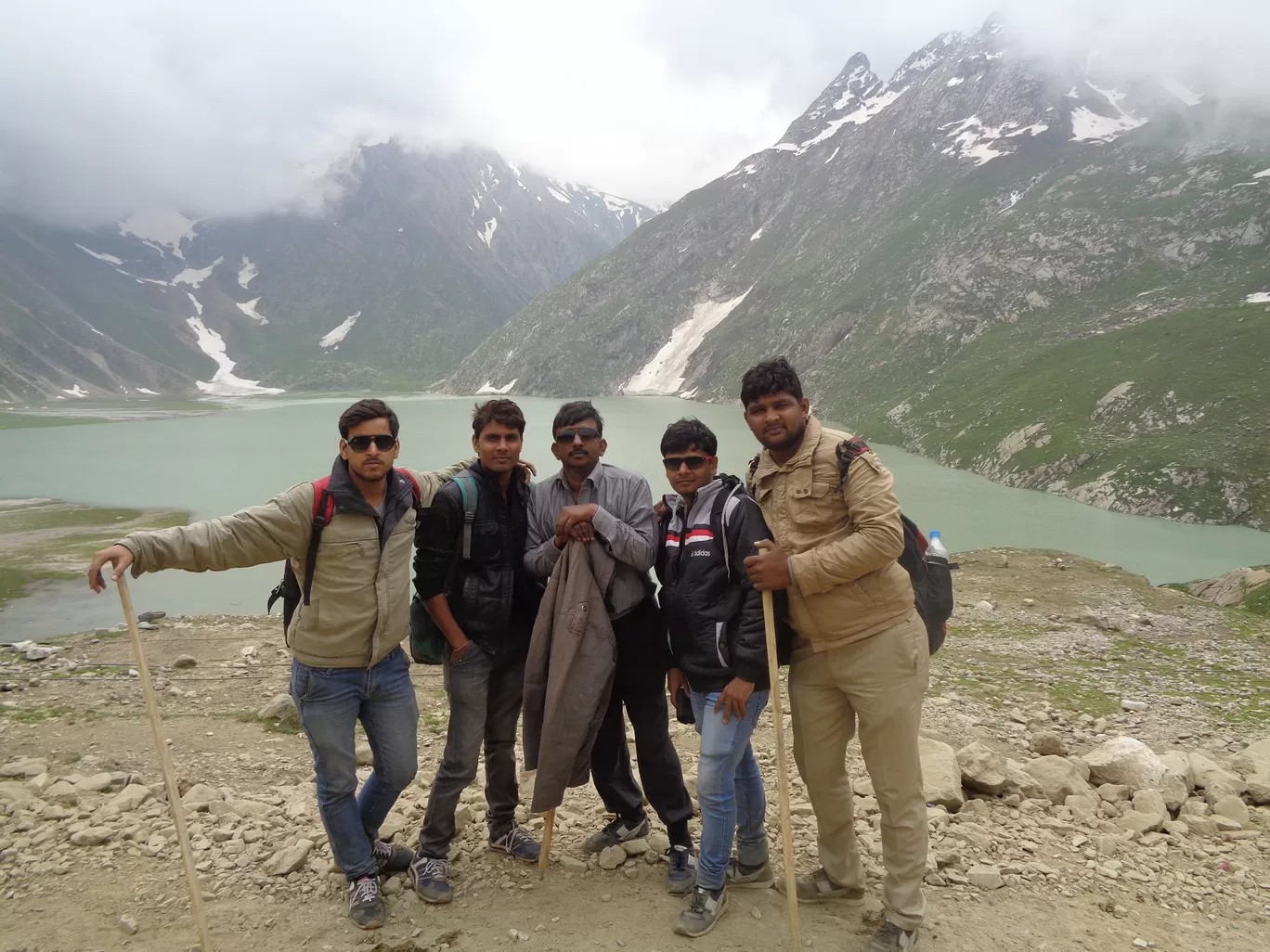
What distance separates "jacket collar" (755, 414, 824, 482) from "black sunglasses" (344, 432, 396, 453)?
7.35ft

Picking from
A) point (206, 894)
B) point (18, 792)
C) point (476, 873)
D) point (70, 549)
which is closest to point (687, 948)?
point (476, 873)

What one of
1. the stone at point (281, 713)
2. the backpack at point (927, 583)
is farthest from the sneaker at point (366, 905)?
the stone at point (281, 713)

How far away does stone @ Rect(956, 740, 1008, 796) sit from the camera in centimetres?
624

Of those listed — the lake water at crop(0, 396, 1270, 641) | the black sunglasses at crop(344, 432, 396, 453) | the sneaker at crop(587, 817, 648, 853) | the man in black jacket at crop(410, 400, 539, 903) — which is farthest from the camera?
the lake water at crop(0, 396, 1270, 641)

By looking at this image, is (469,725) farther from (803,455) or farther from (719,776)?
(803,455)

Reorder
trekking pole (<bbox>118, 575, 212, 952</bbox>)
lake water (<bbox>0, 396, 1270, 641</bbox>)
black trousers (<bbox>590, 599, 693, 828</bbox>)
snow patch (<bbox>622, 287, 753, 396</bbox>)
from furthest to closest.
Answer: snow patch (<bbox>622, 287, 753, 396</bbox>)
lake water (<bbox>0, 396, 1270, 641</bbox>)
black trousers (<bbox>590, 599, 693, 828</bbox>)
trekking pole (<bbox>118, 575, 212, 952</bbox>)

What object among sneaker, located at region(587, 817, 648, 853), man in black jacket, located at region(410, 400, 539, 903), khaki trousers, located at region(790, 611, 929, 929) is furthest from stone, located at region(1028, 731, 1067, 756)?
man in black jacket, located at region(410, 400, 539, 903)

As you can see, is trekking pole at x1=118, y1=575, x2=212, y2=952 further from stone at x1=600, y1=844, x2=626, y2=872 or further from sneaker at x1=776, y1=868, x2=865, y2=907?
sneaker at x1=776, y1=868, x2=865, y2=907

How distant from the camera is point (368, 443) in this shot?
4230 mm

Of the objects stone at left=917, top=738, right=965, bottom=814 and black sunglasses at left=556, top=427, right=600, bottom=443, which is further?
stone at left=917, top=738, right=965, bottom=814

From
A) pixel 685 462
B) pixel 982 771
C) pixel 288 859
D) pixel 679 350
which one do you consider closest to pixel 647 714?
pixel 685 462

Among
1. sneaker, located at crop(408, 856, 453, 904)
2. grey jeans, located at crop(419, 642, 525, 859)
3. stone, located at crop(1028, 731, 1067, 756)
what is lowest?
stone, located at crop(1028, 731, 1067, 756)

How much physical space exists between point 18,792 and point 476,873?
13.3 feet

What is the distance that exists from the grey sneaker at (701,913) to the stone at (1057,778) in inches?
139
